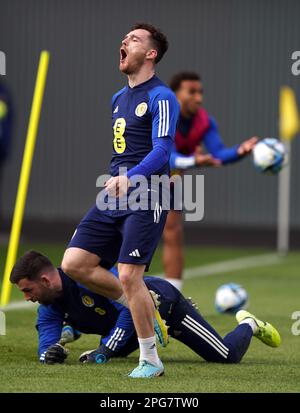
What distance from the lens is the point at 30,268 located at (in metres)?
7.35

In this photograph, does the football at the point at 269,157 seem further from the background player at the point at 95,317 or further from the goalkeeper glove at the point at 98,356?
the goalkeeper glove at the point at 98,356

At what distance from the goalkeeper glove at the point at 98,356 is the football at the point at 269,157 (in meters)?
4.22

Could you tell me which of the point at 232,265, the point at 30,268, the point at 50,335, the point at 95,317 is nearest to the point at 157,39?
the point at 30,268

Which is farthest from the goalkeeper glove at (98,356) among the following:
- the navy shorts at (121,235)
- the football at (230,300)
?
the football at (230,300)

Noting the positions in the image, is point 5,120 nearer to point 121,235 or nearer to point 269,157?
point 269,157

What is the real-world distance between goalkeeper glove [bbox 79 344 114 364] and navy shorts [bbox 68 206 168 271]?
565 mm

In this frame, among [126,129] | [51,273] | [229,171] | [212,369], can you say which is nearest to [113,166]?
[126,129]

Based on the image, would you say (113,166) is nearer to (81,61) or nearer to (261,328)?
(261,328)

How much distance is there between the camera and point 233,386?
663 centimetres

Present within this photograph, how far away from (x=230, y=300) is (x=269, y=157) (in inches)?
59.5

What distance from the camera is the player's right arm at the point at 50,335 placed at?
731 centimetres

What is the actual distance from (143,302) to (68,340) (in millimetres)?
1485

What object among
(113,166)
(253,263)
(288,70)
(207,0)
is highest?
(207,0)

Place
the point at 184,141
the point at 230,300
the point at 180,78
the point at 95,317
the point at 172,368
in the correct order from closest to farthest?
the point at 172,368 < the point at 95,317 < the point at 230,300 < the point at 180,78 < the point at 184,141
